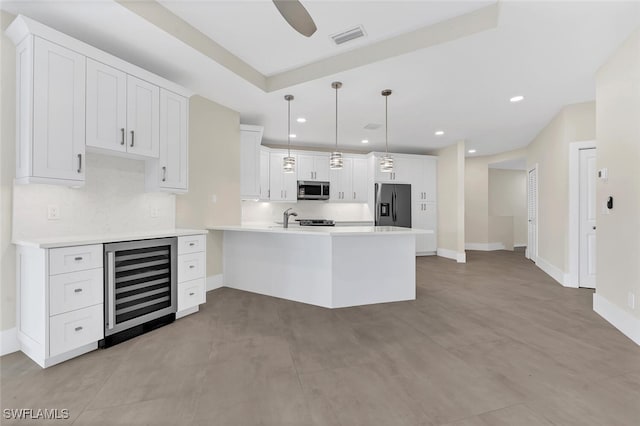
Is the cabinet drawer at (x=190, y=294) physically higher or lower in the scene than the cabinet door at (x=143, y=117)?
lower

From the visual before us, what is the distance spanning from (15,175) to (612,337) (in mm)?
5181

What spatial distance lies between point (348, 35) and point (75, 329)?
11.3ft

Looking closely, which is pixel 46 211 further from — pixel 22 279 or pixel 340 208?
pixel 340 208

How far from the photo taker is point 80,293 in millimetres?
2164

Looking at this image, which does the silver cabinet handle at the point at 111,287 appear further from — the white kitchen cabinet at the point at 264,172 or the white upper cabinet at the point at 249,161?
the white kitchen cabinet at the point at 264,172

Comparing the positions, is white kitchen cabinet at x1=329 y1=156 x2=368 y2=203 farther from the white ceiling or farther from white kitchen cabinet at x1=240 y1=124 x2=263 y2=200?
white kitchen cabinet at x1=240 y1=124 x2=263 y2=200

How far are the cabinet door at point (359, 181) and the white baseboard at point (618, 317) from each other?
14.4 feet

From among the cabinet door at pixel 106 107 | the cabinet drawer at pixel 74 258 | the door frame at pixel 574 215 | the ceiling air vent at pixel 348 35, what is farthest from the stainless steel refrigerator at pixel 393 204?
the cabinet drawer at pixel 74 258

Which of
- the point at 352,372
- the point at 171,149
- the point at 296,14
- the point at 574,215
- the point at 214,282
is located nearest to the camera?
the point at 296,14

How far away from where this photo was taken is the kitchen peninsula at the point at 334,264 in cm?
325

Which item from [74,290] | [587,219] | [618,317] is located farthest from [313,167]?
[618,317]

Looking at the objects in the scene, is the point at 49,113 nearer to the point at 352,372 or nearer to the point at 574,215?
the point at 352,372

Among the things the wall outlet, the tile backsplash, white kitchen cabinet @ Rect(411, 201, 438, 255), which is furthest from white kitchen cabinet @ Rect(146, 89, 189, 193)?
white kitchen cabinet @ Rect(411, 201, 438, 255)

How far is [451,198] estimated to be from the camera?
263 inches
